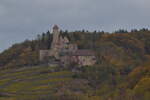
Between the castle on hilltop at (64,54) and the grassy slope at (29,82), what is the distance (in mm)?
7533

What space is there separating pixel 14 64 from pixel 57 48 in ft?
47.7

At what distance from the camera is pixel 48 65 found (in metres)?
129

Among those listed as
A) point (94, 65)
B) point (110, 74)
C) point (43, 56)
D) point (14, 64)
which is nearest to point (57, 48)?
point (43, 56)

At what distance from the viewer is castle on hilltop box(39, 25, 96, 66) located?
12788 cm

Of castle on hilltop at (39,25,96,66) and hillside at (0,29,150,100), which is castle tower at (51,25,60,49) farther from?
hillside at (0,29,150,100)

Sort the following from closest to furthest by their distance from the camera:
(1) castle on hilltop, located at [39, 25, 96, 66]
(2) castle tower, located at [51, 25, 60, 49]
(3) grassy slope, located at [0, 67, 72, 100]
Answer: (3) grassy slope, located at [0, 67, 72, 100] → (1) castle on hilltop, located at [39, 25, 96, 66] → (2) castle tower, located at [51, 25, 60, 49]

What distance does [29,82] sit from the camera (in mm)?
109812

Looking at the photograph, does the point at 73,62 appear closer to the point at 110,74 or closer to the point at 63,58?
the point at 63,58

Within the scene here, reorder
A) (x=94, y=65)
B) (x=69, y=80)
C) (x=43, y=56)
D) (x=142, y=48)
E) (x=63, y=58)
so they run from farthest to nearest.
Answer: (x=142, y=48) → (x=43, y=56) → (x=63, y=58) → (x=94, y=65) → (x=69, y=80)

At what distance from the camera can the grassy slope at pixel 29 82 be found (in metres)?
97.0

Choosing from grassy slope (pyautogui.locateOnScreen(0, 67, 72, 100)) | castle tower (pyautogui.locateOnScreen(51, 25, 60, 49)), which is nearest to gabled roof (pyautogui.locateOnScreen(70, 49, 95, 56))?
grassy slope (pyautogui.locateOnScreen(0, 67, 72, 100))

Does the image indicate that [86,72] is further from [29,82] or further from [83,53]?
[83,53]

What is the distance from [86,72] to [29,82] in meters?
15.0

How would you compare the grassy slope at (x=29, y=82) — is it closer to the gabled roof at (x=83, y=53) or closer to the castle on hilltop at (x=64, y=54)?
the castle on hilltop at (x=64, y=54)
